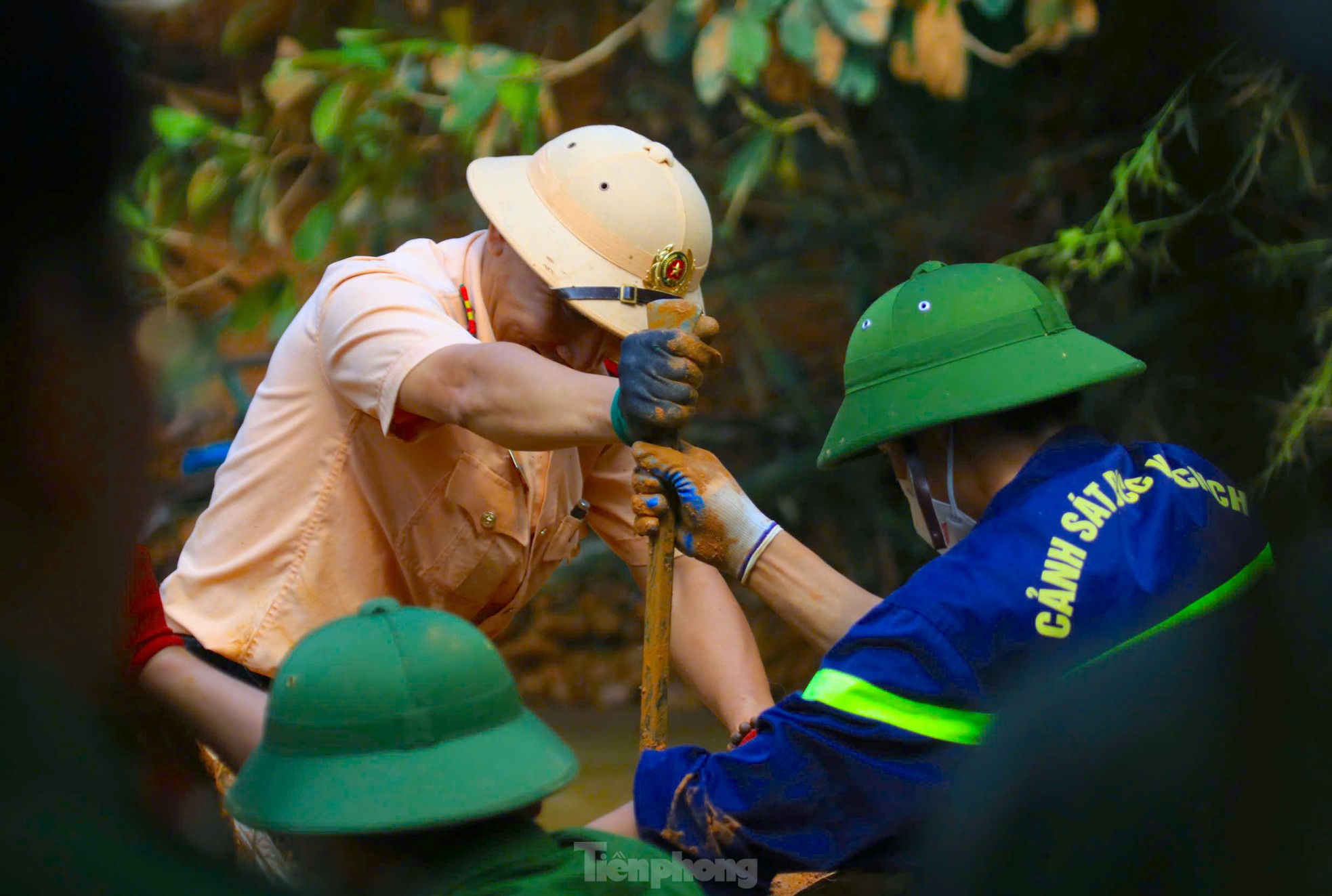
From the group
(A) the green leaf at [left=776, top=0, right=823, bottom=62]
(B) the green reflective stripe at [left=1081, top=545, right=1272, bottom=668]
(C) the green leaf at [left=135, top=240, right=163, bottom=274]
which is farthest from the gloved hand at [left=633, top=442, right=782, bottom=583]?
(C) the green leaf at [left=135, top=240, right=163, bottom=274]

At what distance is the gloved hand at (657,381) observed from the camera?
1.87 meters

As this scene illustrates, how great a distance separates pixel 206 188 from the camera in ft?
14.9

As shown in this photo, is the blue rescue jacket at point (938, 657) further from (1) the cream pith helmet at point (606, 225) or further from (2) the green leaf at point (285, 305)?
(2) the green leaf at point (285, 305)

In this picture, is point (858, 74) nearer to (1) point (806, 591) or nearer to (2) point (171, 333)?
(1) point (806, 591)

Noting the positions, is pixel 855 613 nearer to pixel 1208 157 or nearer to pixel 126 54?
pixel 126 54

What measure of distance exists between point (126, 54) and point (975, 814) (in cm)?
66

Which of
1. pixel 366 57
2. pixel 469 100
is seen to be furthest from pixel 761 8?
pixel 366 57

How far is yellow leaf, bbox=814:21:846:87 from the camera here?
375 centimetres

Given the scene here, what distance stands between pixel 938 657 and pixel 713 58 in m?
2.41

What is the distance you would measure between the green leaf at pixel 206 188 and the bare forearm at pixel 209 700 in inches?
111

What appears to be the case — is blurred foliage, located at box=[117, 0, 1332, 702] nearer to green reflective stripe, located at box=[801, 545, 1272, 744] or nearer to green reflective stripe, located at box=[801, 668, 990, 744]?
green reflective stripe, located at box=[801, 545, 1272, 744]

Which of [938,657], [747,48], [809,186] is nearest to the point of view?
[938,657]

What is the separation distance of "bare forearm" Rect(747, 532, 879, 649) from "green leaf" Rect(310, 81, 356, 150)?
8.09ft

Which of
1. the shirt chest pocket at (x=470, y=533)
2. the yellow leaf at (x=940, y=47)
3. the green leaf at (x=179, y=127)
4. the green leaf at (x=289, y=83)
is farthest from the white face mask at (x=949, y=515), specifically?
the green leaf at (x=179, y=127)
